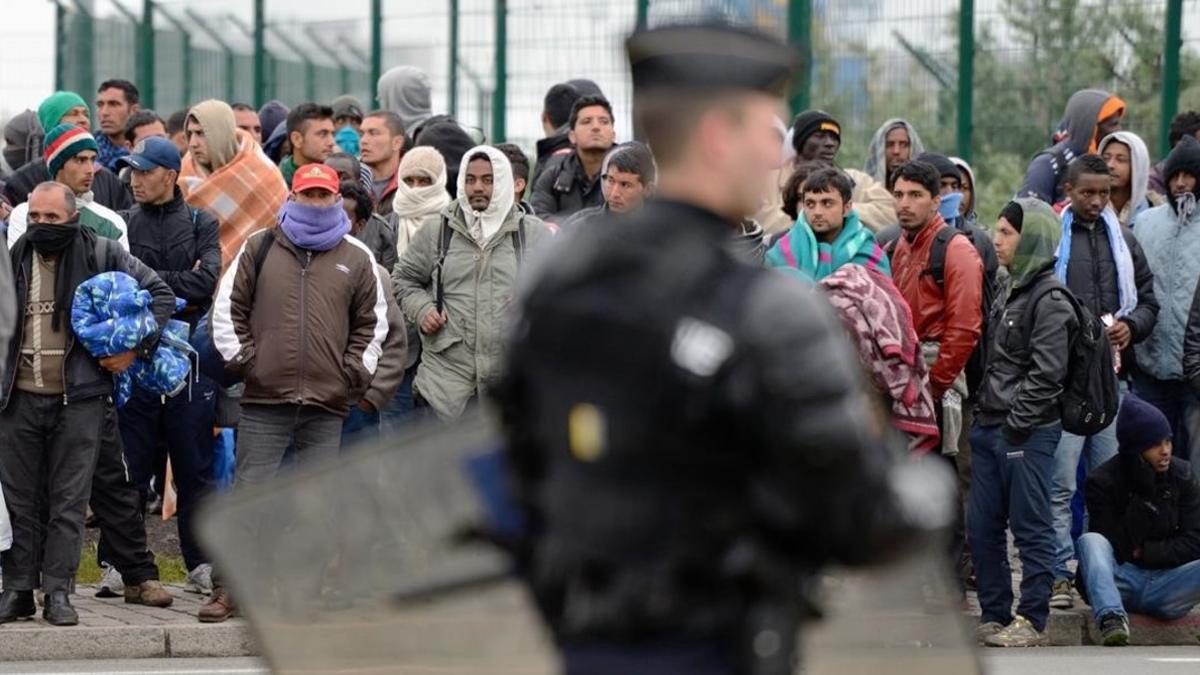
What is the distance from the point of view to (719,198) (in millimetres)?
3350

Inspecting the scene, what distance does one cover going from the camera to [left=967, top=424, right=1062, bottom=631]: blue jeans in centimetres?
1055

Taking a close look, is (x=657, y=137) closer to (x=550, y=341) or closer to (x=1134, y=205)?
(x=550, y=341)

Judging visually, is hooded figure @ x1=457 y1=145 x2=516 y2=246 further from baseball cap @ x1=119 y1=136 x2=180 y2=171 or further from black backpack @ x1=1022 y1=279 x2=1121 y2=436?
black backpack @ x1=1022 y1=279 x2=1121 y2=436

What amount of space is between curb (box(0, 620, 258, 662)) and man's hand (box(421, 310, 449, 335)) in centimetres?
173

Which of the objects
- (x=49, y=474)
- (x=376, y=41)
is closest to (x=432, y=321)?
(x=49, y=474)

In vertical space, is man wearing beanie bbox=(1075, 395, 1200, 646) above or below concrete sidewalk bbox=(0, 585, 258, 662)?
above

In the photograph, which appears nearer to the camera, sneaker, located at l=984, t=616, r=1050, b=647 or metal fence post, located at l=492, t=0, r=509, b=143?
sneaker, located at l=984, t=616, r=1050, b=647

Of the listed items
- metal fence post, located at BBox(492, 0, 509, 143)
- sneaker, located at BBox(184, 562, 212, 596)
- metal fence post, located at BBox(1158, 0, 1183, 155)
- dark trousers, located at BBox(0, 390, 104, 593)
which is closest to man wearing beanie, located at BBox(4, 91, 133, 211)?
sneaker, located at BBox(184, 562, 212, 596)

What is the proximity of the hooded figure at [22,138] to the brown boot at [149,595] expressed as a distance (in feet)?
14.4

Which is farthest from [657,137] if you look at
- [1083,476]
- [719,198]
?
[1083,476]

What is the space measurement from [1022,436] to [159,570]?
449 centimetres

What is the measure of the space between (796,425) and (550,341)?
0.39m

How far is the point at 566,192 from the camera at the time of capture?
12766 mm

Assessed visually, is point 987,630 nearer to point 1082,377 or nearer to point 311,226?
point 1082,377
